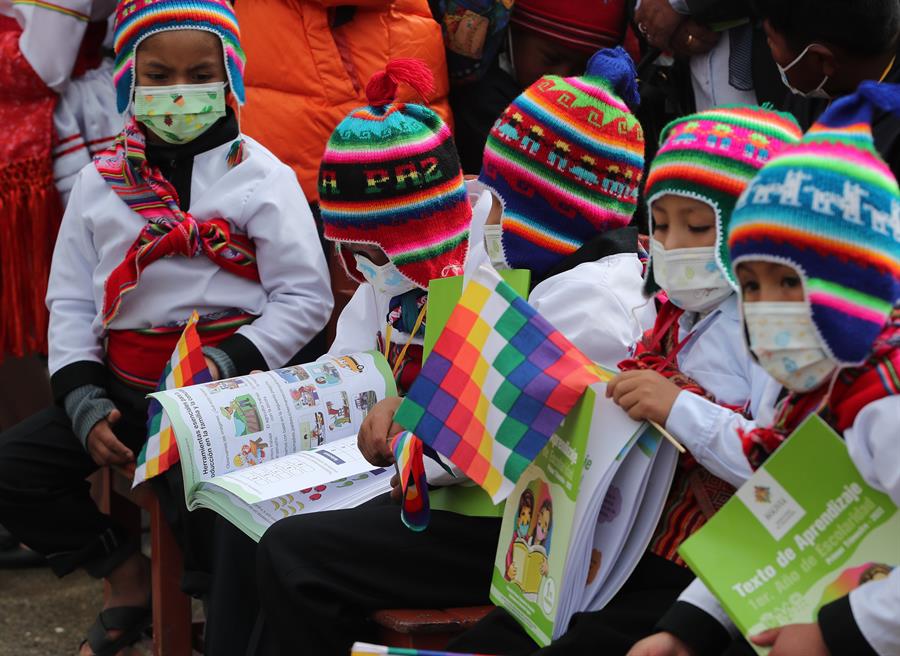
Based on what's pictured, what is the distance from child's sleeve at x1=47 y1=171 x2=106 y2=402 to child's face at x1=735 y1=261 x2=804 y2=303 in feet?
6.41

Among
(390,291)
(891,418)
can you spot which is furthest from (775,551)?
(390,291)

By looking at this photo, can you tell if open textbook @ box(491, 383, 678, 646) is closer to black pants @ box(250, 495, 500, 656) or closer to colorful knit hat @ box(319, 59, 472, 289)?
black pants @ box(250, 495, 500, 656)

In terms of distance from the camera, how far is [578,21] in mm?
3627

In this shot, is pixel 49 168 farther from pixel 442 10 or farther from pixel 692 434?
pixel 692 434

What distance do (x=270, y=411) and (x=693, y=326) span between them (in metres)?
0.95

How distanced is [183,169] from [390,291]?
759 mm

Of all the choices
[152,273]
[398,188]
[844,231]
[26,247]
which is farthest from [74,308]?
[844,231]

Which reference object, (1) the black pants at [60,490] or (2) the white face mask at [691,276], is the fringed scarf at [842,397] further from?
(1) the black pants at [60,490]

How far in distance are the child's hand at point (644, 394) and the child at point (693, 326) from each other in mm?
24

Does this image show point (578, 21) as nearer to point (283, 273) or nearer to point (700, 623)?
point (283, 273)

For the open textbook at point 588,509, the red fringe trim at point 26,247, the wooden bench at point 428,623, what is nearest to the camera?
the open textbook at point 588,509

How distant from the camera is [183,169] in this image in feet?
9.96

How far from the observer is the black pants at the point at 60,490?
117 inches

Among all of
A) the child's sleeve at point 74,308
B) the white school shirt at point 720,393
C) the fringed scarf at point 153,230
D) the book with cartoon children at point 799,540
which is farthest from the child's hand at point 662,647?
the child's sleeve at point 74,308
